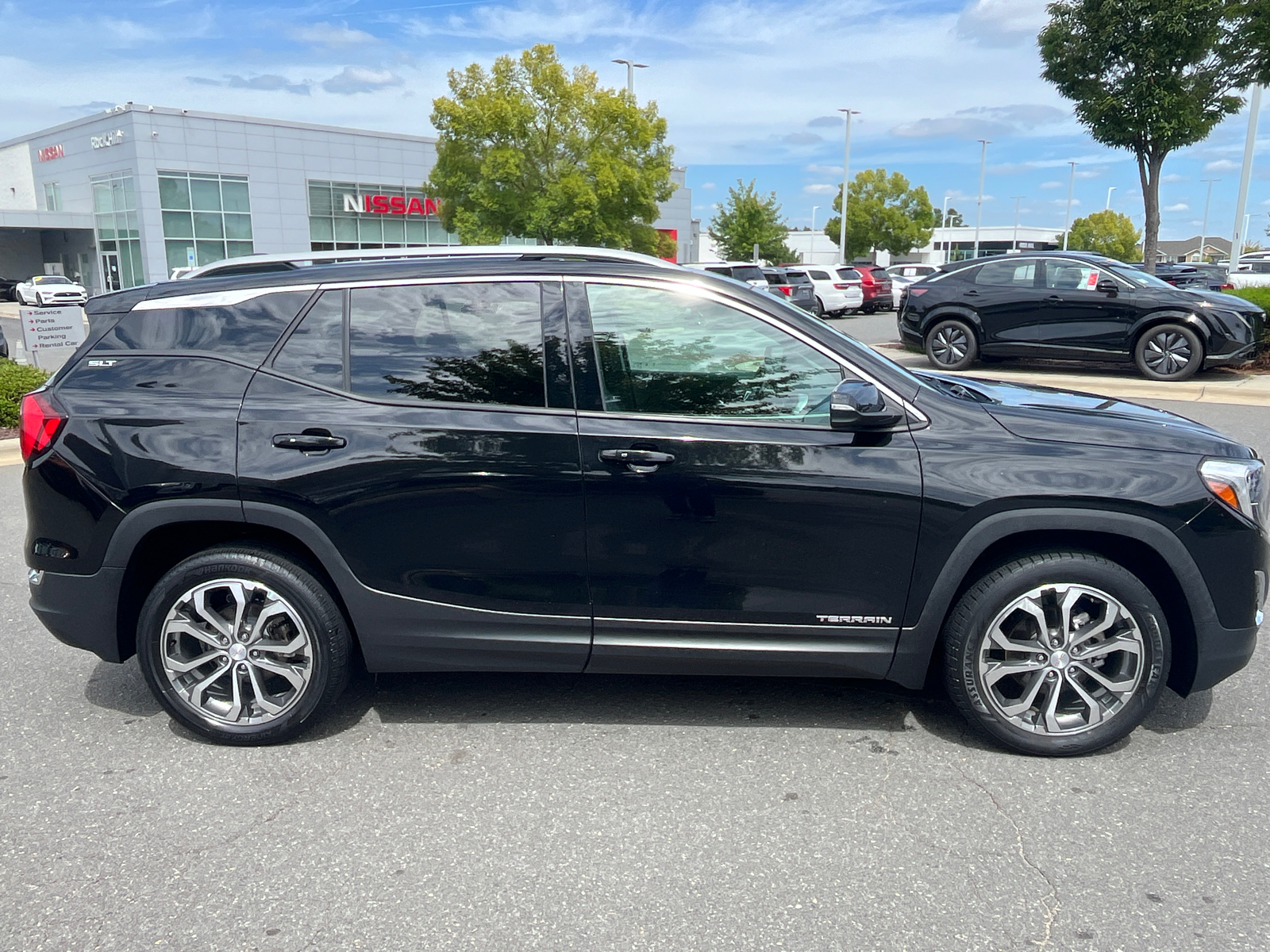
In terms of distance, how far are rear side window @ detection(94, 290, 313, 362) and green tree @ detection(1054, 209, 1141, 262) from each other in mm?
93415

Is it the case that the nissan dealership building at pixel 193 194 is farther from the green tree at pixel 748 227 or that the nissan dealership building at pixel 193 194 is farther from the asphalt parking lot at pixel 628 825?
the asphalt parking lot at pixel 628 825

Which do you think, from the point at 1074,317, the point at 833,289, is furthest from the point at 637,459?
the point at 833,289

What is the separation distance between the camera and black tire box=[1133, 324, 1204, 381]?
12900mm

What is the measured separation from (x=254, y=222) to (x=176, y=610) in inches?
1883

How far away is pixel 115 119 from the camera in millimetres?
44156

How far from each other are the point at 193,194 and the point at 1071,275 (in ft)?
138

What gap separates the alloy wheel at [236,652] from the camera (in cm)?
365

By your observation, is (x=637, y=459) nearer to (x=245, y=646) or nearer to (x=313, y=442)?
(x=313, y=442)

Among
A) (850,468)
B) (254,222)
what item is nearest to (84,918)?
(850,468)

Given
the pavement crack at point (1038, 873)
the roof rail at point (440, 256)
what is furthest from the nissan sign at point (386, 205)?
the pavement crack at point (1038, 873)

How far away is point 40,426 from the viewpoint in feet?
12.1

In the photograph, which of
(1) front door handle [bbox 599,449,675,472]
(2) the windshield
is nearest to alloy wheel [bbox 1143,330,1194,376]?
(2) the windshield

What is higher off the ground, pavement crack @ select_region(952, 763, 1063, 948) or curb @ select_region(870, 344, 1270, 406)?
curb @ select_region(870, 344, 1270, 406)

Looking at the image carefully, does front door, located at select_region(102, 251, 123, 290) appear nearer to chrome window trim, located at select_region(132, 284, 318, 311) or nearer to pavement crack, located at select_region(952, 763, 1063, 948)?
chrome window trim, located at select_region(132, 284, 318, 311)
